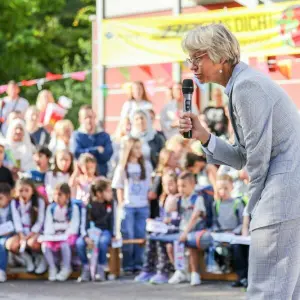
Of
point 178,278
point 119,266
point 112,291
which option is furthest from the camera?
point 119,266

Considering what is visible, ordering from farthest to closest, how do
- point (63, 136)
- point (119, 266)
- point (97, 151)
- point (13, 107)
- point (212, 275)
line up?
point (13, 107) → point (63, 136) → point (97, 151) → point (119, 266) → point (212, 275)

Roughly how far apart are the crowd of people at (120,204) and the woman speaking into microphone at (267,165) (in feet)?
16.6

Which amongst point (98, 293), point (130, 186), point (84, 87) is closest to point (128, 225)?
point (130, 186)

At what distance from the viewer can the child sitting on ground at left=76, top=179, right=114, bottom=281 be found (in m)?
10.7

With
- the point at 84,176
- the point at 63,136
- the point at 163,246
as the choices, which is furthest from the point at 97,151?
the point at 163,246

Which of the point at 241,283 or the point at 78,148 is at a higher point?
the point at 78,148

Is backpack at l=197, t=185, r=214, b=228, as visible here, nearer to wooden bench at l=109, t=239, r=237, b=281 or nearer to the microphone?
wooden bench at l=109, t=239, r=237, b=281

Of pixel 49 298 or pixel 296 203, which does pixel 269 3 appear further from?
pixel 296 203

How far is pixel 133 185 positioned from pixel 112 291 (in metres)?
1.69

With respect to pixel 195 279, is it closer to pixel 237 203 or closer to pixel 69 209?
pixel 237 203

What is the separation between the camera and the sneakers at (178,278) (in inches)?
409

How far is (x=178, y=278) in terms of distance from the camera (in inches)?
410

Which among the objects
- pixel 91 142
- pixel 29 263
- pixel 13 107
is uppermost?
pixel 13 107

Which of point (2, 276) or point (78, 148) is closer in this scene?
point (2, 276)
